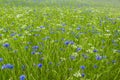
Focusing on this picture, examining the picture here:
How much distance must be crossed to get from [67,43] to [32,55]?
1.97ft

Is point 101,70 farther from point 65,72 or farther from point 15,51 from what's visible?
point 15,51

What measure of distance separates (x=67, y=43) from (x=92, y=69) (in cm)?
67

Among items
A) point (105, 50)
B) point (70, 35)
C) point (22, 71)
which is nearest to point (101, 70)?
point (105, 50)

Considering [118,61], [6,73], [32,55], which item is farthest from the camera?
[118,61]

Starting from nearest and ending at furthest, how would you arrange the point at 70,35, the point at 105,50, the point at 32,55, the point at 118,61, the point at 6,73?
the point at 6,73, the point at 32,55, the point at 118,61, the point at 105,50, the point at 70,35

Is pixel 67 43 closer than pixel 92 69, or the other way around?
pixel 92 69

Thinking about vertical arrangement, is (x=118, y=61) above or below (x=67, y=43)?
below

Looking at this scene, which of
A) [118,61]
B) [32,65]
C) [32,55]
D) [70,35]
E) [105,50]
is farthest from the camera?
[70,35]

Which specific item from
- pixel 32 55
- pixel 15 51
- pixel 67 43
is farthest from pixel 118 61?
pixel 15 51

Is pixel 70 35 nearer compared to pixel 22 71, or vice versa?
pixel 22 71

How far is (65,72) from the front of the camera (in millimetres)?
2693

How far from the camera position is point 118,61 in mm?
3359

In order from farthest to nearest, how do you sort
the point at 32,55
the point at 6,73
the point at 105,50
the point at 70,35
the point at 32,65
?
the point at 70,35, the point at 105,50, the point at 32,55, the point at 32,65, the point at 6,73

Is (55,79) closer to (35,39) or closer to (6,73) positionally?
(6,73)
